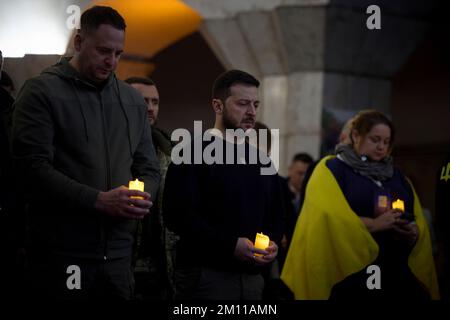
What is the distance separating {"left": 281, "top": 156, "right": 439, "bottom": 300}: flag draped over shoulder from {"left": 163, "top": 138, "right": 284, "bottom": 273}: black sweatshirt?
1.54 metres

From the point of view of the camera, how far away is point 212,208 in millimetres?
4609

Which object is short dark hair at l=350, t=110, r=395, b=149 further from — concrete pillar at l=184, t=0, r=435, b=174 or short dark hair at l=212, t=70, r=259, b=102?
concrete pillar at l=184, t=0, r=435, b=174

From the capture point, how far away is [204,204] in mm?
4629

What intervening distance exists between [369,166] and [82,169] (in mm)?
2605

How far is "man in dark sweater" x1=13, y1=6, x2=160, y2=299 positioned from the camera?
3914 millimetres

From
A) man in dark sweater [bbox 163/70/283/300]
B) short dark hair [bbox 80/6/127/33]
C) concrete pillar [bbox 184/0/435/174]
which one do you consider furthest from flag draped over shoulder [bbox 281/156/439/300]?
concrete pillar [bbox 184/0/435/174]

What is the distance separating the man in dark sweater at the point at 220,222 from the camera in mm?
4500

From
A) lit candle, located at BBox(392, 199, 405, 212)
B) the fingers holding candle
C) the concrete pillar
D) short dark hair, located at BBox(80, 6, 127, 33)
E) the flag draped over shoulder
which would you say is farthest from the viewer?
the concrete pillar

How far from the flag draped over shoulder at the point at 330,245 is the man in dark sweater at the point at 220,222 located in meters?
1.50

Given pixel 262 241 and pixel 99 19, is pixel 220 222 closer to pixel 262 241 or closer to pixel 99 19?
pixel 262 241

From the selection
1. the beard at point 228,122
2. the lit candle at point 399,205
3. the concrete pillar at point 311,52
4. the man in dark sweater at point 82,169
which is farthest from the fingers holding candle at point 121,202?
the concrete pillar at point 311,52

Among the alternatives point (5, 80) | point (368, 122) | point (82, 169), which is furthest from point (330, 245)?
point (82, 169)

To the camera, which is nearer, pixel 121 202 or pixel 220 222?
pixel 121 202

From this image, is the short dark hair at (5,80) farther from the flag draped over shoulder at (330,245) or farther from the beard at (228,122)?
the flag draped over shoulder at (330,245)
